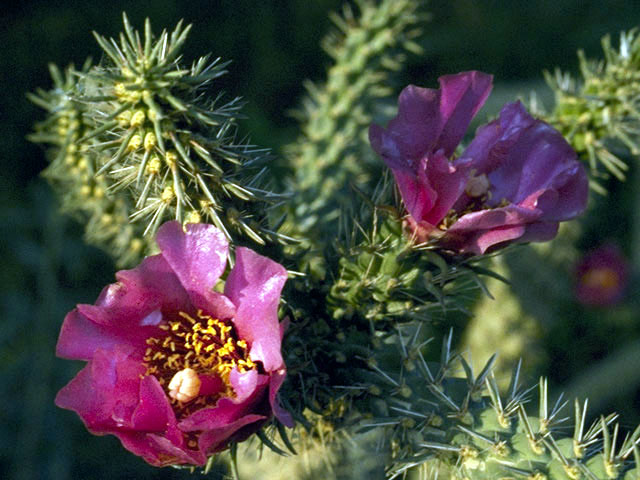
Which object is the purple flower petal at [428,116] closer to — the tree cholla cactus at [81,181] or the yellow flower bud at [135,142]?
the yellow flower bud at [135,142]

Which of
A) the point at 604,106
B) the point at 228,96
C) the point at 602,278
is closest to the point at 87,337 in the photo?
the point at 604,106

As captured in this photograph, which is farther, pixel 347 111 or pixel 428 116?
pixel 347 111

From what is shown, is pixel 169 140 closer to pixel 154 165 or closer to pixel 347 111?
pixel 154 165

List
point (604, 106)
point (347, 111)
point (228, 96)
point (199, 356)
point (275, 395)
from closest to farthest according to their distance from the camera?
point (275, 395)
point (199, 356)
point (604, 106)
point (347, 111)
point (228, 96)

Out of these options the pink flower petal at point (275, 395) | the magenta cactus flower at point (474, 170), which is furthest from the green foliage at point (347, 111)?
the pink flower petal at point (275, 395)

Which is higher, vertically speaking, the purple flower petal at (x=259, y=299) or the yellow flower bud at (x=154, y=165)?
the yellow flower bud at (x=154, y=165)

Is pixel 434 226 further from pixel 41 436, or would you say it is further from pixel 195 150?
pixel 41 436

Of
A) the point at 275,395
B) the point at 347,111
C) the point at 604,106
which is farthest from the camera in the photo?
the point at 347,111
